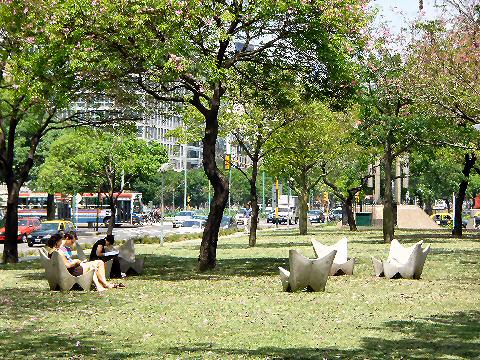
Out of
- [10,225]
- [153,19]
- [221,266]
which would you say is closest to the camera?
[153,19]

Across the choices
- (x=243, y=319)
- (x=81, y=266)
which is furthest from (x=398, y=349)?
(x=81, y=266)

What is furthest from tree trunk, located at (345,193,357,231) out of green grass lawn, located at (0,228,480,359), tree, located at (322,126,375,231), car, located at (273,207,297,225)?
green grass lawn, located at (0,228,480,359)

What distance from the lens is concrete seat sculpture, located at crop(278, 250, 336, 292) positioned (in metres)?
19.5

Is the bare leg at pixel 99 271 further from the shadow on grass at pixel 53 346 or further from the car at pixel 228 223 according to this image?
the car at pixel 228 223

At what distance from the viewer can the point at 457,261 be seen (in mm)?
30312

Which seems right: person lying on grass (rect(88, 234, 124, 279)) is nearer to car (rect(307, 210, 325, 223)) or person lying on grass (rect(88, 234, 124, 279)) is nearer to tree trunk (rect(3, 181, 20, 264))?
tree trunk (rect(3, 181, 20, 264))

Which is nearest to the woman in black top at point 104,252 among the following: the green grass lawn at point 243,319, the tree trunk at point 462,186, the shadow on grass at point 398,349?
the green grass lawn at point 243,319

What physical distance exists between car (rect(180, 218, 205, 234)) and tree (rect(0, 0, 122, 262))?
3746cm

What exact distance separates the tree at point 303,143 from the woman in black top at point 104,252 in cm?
2294

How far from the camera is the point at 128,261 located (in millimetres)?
26156

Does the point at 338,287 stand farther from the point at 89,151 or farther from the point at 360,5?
the point at 89,151

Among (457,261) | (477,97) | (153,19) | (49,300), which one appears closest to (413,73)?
(477,97)

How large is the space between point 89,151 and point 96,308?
5526cm

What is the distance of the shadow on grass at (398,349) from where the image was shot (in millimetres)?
11344
